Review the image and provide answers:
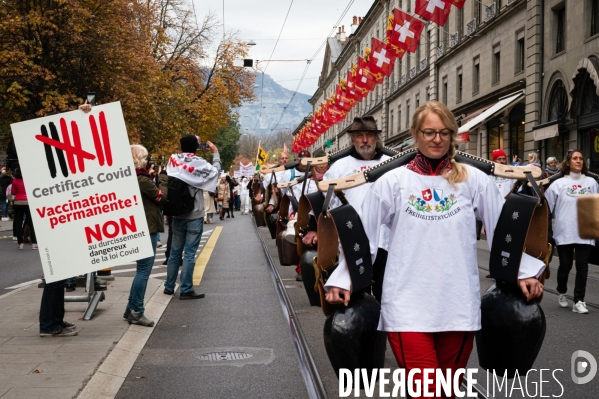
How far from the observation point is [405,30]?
23797mm

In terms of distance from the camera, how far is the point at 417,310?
3.81 meters

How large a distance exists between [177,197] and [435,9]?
11.8 meters

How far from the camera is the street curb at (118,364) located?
221 inches

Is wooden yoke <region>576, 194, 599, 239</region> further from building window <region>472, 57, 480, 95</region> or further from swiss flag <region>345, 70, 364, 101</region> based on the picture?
building window <region>472, 57, 480, 95</region>

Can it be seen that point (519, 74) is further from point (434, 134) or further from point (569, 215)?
point (434, 134)

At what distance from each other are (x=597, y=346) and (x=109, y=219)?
4.53 metres

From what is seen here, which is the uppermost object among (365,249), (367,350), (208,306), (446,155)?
(446,155)

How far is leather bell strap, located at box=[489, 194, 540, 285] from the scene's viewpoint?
12.6 ft

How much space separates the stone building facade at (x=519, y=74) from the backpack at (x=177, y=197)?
609 inches

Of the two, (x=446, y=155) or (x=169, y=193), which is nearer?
(x=446, y=155)

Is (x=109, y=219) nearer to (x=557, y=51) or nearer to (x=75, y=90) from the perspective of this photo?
(x=557, y=51)

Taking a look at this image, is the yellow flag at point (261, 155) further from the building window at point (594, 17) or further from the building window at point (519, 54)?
the building window at point (594, 17)

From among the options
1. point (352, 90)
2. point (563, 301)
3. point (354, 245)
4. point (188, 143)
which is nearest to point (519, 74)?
point (352, 90)

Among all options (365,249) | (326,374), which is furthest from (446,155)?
(326,374)
